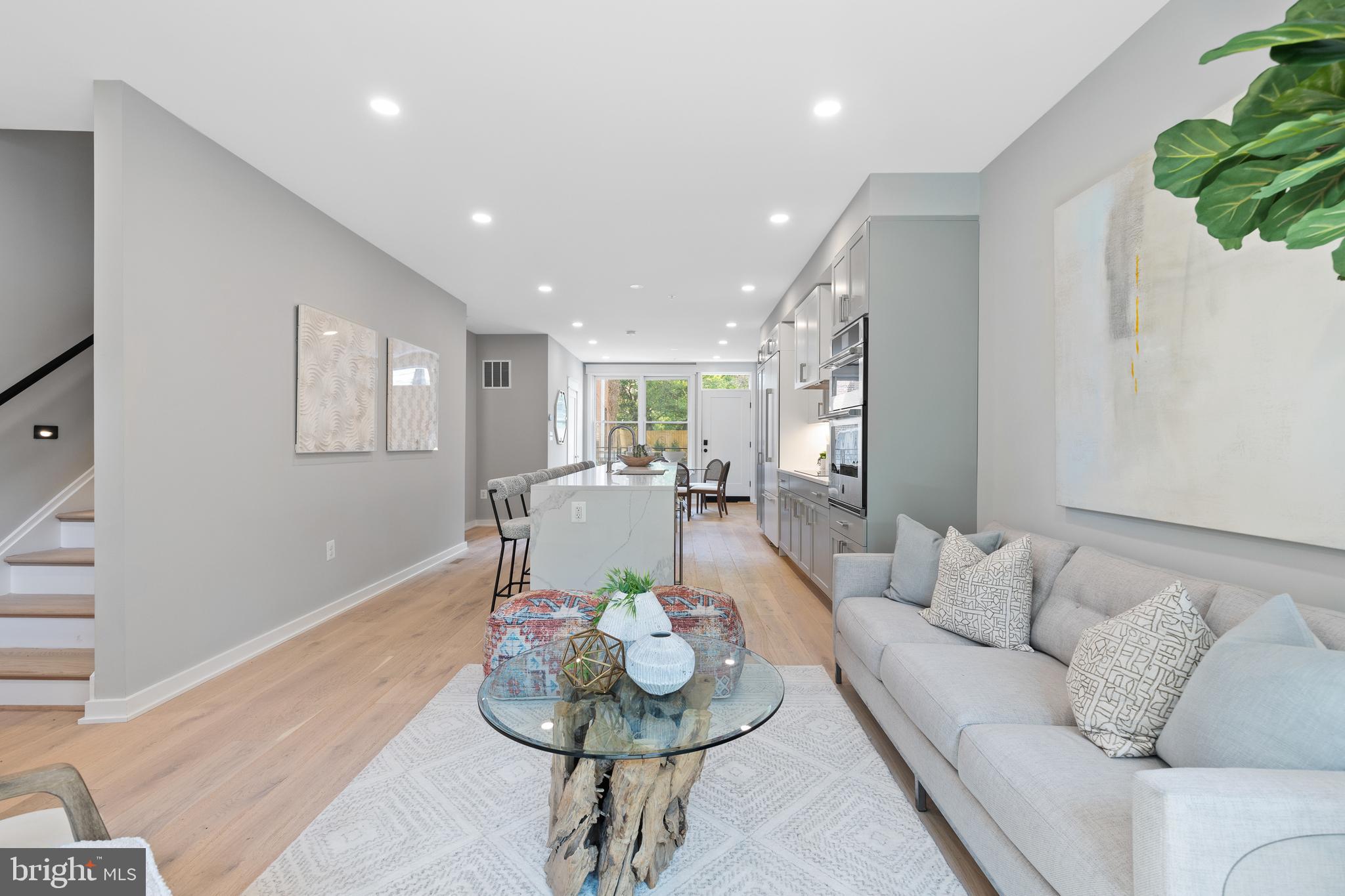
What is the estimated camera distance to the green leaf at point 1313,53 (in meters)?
0.68

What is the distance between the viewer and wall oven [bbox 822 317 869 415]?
3592 millimetres

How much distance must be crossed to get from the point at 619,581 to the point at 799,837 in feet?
3.07

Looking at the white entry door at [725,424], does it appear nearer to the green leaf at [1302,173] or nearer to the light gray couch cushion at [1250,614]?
the light gray couch cushion at [1250,614]

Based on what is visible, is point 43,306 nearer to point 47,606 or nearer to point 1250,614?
point 47,606

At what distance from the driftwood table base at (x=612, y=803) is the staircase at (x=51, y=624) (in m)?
2.53

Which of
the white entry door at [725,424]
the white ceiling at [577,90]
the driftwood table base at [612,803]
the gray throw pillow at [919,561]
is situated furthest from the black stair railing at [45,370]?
the white entry door at [725,424]

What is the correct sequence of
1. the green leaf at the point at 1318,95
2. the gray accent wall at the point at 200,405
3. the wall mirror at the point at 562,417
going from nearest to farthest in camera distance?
the green leaf at the point at 1318,95 < the gray accent wall at the point at 200,405 < the wall mirror at the point at 562,417

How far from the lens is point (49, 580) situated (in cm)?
308

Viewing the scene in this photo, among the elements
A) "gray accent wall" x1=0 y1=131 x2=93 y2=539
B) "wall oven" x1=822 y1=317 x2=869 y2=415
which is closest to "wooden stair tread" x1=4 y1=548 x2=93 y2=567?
"gray accent wall" x1=0 y1=131 x2=93 y2=539

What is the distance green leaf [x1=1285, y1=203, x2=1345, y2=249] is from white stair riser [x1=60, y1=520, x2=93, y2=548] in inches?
188

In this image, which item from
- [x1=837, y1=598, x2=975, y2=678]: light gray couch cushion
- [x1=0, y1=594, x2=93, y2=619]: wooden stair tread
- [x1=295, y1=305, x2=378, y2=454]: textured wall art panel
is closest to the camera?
[x1=837, y1=598, x2=975, y2=678]: light gray couch cushion

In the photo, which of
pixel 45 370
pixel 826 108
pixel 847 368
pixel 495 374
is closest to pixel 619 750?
pixel 826 108

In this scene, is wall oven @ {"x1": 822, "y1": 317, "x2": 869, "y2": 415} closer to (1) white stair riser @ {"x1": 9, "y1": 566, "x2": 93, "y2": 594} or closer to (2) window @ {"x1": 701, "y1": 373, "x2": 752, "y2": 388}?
(1) white stair riser @ {"x1": 9, "y1": 566, "x2": 93, "y2": 594}

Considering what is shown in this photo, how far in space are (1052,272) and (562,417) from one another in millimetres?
7603
